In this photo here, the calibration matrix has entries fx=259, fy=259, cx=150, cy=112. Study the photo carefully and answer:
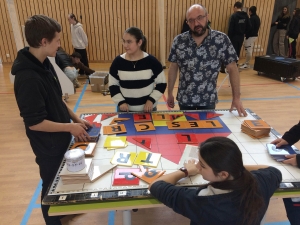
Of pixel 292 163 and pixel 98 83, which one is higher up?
pixel 292 163

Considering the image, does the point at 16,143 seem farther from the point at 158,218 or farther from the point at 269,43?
Answer: the point at 269,43

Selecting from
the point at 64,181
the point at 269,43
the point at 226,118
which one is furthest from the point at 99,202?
the point at 269,43

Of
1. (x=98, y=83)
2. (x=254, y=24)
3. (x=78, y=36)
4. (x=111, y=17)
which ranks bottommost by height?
(x=98, y=83)

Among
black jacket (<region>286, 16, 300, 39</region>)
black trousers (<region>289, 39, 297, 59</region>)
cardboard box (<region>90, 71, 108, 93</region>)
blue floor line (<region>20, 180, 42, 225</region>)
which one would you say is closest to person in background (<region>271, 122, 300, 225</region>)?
blue floor line (<region>20, 180, 42, 225</region>)

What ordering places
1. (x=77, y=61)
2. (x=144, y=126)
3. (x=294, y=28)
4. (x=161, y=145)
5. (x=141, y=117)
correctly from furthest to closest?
(x=294, y=28), (x=77, y=61), (x=141, y=117), (x=144, y=126), (x=161, y=145)

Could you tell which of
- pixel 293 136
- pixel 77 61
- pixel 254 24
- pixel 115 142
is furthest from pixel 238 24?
pixel 115 142

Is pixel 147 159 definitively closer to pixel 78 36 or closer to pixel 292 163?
pixel 292 163

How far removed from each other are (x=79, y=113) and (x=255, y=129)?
11.3ft

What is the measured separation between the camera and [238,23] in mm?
6559

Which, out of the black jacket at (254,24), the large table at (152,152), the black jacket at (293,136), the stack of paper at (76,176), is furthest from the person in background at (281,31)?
the stack of paper at (76,176)

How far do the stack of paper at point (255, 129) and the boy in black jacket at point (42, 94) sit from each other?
1277mm

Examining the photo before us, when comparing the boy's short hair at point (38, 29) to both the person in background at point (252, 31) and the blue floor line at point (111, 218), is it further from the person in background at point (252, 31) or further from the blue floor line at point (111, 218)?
the person in background at point (252, 31)

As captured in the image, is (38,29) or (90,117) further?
(90,117)

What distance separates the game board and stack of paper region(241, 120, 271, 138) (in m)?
0.04
